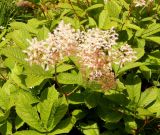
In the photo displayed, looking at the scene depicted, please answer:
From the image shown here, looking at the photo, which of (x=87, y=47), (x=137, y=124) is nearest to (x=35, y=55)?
(x=87, y=47)

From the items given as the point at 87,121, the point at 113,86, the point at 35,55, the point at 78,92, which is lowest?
the point at 87,121

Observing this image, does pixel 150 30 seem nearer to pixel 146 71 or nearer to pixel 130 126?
pixel 146 71

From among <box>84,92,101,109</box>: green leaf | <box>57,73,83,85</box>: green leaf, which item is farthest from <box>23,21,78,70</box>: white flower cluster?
<box>84,92,101,109</box>: green leaf

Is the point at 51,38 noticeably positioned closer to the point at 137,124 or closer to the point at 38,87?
the point at 38,87

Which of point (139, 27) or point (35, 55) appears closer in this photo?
point (35, 55)

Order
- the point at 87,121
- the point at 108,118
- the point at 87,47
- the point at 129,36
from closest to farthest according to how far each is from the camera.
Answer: the point at 87,47
the point at 108,118
the point at 87,121
the point at 129,36

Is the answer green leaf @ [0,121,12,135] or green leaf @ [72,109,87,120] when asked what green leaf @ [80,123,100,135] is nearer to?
green leaf @ [72,109,87,120]

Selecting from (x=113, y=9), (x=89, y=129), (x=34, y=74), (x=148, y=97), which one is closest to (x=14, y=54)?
(x=34, y=74)

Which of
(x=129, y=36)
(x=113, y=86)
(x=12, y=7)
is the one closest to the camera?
(x=113, y=86)
